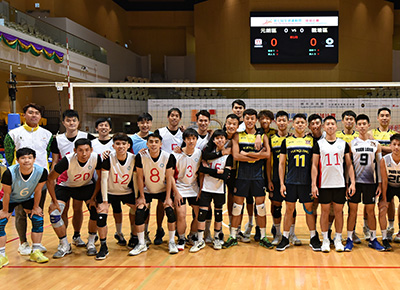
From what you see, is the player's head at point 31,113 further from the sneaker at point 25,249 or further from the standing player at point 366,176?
the standing player at point 366,176

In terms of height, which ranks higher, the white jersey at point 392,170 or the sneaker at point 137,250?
the white jersey at point 392,170

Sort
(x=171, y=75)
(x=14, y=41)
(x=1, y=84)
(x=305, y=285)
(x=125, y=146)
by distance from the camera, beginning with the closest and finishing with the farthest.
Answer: (x=305, y=285), (x=125, y=146), (x=14, y=41), (x=1, y=84), (x=171, y=75)

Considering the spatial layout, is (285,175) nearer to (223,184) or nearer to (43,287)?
(223,184)

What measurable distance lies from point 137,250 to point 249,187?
1.72 m

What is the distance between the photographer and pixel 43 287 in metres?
4.16

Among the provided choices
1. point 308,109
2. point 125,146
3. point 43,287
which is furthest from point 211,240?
point 308,109

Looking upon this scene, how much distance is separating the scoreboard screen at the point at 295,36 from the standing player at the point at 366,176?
13.3 meters

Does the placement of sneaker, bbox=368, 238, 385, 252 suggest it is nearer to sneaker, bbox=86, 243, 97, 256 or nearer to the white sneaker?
the white sneaker

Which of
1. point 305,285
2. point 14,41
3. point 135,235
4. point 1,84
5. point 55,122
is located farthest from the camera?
point 55,122

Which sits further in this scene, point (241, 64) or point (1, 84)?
point (241, 64)

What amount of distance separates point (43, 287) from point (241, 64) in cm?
1651

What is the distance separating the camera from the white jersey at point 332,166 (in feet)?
17.0

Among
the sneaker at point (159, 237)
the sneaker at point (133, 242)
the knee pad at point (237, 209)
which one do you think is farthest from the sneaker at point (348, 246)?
the sneaker at point (133, 242)

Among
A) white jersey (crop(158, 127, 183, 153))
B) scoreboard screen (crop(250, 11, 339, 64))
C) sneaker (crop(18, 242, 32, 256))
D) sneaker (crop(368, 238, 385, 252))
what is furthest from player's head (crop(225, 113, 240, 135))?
scoreboard screen (crop(250, 11, 339, 64))
